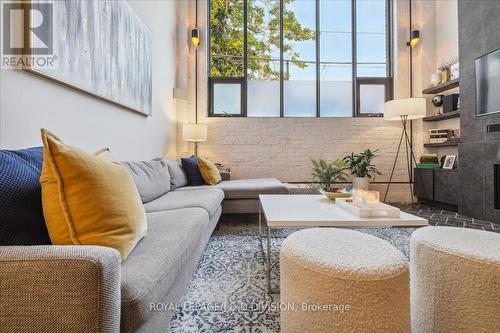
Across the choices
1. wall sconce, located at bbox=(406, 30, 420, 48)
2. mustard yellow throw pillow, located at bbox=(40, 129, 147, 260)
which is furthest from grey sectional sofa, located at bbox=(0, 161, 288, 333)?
wall sconce, located at bbox=(406, 30, 420, 48)

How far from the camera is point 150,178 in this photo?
215cm

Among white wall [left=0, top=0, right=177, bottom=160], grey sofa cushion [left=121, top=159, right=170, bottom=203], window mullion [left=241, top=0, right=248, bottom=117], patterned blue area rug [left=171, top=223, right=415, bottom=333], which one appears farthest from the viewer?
window mullion [left=241, top=0, right=248, bottom=117]

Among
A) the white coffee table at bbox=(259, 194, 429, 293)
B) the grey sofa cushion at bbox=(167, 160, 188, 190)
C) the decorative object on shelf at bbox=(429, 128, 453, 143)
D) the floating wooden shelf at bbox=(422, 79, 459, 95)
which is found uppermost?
the floating wooden shelf at bbox=(422, 79, 459, 95)

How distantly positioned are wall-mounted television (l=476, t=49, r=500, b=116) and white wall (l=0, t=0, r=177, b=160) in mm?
3900

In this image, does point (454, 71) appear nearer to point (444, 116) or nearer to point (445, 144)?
point (444, 116)

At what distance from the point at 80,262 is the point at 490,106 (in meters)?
3.88

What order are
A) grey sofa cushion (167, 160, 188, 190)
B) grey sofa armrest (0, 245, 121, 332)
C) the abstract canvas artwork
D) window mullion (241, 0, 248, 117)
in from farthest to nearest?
window mullion (241, 0, 248, 117), grey sofa cushion (167, 160, 188, 190), the abstract canvas artwork, grey sofa armrest (0, 245, 121, 332)

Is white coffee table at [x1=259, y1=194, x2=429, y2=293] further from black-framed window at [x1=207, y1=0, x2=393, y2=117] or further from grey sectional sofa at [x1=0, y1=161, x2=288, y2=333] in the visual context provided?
black-framed window at [x1=207, y1=0, x2=393, y2=117]

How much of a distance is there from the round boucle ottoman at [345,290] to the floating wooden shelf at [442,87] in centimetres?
369

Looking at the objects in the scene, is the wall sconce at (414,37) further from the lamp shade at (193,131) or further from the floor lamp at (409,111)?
the lamp shade at (193,131)

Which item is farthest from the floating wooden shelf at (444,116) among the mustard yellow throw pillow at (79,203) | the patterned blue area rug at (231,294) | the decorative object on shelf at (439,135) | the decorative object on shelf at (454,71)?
the mustard yellow throw pillow at (79,203)

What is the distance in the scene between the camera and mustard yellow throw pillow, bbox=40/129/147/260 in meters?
0.78

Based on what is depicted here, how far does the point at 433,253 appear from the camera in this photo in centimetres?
98

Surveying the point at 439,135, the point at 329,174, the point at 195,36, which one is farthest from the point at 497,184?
the point at 195,36
